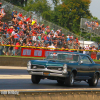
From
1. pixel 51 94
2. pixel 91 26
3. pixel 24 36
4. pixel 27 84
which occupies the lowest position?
pixel 27 84

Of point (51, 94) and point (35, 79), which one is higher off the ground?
point (51, 94)

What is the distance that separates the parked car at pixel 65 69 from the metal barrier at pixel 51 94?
388 cm

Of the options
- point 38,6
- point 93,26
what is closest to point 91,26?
point 93,26

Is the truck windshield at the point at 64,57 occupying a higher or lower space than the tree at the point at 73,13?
lower

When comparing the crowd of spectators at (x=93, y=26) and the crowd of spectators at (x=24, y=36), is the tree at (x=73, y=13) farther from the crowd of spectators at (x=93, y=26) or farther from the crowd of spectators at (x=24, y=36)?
the crowd of spectators at (x=24, y=36)

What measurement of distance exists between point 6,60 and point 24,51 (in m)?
1.98

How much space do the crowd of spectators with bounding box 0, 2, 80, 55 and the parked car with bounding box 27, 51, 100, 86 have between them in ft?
38.0

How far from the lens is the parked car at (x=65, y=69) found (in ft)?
37.4

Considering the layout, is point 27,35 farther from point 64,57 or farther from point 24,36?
point 64,57

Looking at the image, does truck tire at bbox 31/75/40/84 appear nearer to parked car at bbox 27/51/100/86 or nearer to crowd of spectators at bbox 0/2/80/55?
parked car at bbox 27/51/100/86

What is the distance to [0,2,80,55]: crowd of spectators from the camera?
2523cm

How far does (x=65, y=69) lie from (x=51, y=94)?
465 cm

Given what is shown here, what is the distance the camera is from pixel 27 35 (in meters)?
27.2

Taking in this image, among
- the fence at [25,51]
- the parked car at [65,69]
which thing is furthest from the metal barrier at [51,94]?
the fence at [25,51]
